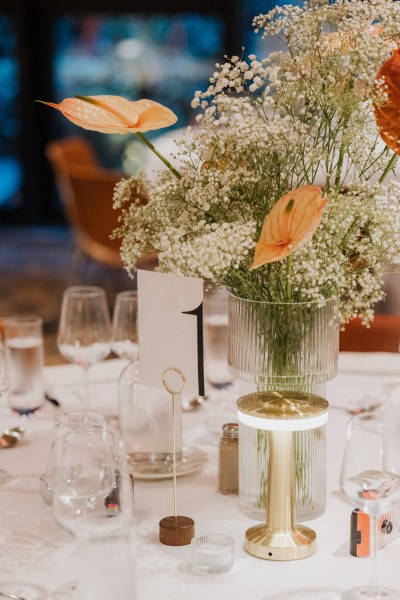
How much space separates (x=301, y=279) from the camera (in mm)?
1328

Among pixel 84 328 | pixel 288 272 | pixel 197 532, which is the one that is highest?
pixel 288 272

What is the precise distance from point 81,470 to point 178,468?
47cm

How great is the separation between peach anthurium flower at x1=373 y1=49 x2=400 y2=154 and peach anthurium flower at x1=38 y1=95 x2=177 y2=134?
0.30 meters

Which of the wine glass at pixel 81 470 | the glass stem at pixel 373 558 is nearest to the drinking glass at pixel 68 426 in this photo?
the wine glass at pixel 81 470

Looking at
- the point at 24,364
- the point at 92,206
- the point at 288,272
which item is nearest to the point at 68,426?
the point at 288,272

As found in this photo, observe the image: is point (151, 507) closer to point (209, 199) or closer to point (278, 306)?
point (278, 306)

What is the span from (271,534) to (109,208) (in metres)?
4.46

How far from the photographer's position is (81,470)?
1199 millimetres

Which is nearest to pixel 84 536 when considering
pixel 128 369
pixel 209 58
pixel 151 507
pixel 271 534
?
pixel 271 534

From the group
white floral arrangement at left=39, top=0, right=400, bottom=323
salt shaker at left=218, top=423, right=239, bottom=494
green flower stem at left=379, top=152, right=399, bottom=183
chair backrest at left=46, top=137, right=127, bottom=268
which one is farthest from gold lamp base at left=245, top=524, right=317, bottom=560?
chair backrest at left=46, top=137, right=127, bottom=268

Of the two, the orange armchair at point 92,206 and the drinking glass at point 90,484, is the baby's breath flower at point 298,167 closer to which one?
the drinking glass at point 90,484

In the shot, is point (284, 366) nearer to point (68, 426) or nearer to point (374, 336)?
point (68, 426)

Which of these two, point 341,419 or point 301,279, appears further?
point 341,419

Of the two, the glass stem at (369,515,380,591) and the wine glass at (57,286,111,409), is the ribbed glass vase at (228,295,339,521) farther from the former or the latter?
the wine glass at (57,286,111,409)
